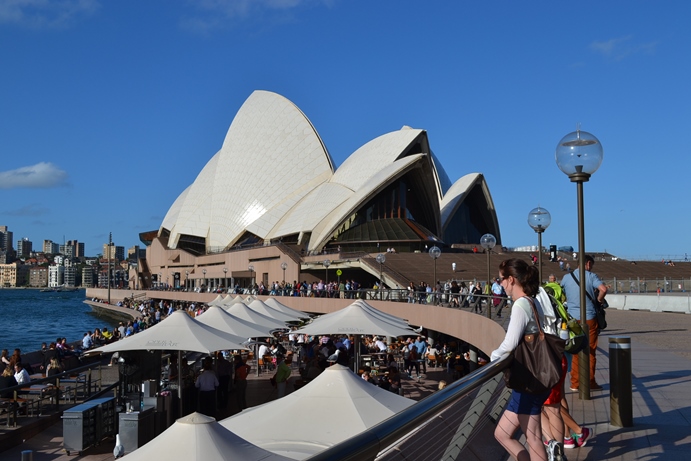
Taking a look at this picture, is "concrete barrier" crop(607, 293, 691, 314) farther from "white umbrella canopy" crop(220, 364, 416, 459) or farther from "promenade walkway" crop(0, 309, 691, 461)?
"white umbrella canopy" crop(220, 364, 416, 459)

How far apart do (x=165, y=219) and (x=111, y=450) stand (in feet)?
228

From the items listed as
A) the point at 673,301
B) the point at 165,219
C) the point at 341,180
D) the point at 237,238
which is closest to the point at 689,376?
the point at 673,301

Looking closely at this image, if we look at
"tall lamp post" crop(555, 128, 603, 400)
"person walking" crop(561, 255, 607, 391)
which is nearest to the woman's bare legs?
"tall lamp post" crop(555, 128, 603, 400)

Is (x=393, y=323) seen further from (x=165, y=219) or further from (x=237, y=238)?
(x=165, y=219)

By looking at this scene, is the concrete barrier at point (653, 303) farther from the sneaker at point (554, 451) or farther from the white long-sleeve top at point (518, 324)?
the white long-sleeve top at point (518, 324)

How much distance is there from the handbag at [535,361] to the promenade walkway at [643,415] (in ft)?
4.35

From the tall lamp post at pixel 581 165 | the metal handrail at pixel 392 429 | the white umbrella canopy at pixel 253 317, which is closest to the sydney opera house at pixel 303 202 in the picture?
the white umbrella canopy at pixel 253 317

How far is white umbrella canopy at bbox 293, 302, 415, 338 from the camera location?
40.1 feet

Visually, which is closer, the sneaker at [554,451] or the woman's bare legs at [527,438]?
the woman's bare legs at [527,438]

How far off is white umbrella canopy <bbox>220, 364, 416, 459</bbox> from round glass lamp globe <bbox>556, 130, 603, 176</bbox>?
2.67 metres

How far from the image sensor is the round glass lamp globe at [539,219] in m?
12.1

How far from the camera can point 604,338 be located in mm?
12344


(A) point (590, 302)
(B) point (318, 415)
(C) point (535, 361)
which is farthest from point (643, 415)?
(C) point (535, 361)

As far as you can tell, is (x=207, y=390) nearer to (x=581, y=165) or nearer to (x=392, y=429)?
(x=581, y=165)
